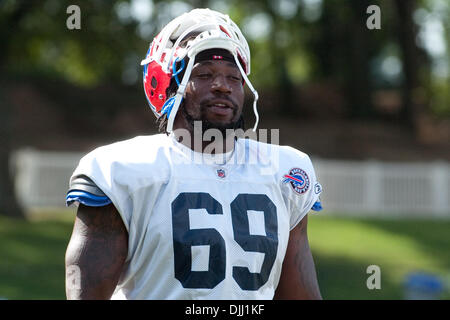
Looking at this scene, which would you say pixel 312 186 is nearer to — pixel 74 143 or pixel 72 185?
pixel 72 185

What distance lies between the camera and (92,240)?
97.9 inches

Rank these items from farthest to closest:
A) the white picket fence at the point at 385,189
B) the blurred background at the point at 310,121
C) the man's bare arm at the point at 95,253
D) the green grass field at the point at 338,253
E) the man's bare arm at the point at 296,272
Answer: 1. the white picket fence at the point at 385,189
2. the blurred background at the point at 310,121
3. the green grass field at the point at 338,253
4. the man's bare arm at the point at 296,272
5. the man's bare arm at the point at 95,253

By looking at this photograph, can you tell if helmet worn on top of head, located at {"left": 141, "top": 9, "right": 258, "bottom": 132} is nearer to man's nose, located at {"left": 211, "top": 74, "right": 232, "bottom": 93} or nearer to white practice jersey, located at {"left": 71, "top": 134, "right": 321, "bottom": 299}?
man's nose, located at {"left": 211, "top": 74, "right": 232, "bottom": 93}

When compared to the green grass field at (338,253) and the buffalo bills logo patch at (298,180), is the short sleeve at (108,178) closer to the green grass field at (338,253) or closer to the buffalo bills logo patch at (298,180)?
the buffalo bills logo patch at (298,180)

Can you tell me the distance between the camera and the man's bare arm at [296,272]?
2.88m

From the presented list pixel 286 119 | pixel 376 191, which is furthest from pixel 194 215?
pixel 286 119

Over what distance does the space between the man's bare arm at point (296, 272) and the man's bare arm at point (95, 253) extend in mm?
689

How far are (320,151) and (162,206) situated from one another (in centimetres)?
1874

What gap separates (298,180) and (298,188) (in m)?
0.03

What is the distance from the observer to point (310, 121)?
23859 mm

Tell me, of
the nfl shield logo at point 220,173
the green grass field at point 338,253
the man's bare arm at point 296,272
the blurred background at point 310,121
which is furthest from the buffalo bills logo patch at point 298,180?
the green grass field at point 338,253

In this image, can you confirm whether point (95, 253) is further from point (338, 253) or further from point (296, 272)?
point (338, 253)

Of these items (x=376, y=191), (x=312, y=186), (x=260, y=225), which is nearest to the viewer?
(x=260, y=225)

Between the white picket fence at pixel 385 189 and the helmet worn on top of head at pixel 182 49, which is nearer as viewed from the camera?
the helmet worn on top of head at pixel 182 49
